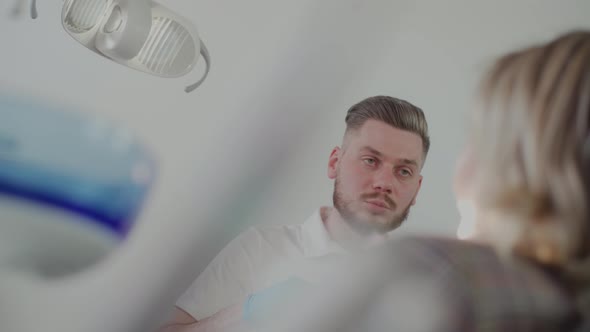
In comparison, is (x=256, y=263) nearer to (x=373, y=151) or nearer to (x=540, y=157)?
(x=373, y=151)

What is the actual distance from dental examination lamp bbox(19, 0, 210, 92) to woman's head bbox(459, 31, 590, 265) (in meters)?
0.75

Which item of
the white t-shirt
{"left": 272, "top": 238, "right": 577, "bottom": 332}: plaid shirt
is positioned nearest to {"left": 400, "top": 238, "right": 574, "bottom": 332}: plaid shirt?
{"left": 272, "top": 238, "right": 577, "bottom": 332}: plaid shirt

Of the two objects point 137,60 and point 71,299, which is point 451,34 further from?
point 71,299

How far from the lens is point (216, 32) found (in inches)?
60.8

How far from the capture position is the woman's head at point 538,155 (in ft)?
1.65

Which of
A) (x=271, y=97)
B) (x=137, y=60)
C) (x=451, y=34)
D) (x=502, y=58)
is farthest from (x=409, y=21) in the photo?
(x=502, y=58)

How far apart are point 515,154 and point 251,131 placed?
1.06 metres

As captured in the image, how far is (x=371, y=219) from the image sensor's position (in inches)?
56.6

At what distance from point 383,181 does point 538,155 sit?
3.03ft

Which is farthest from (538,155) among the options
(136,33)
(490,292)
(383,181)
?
(383,181)

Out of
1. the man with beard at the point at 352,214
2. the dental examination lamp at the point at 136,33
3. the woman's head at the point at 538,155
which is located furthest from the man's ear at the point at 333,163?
the woman's head at the point at 538,155

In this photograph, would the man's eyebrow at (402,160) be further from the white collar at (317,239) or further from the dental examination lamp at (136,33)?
the dental examination lamp at (136,33)

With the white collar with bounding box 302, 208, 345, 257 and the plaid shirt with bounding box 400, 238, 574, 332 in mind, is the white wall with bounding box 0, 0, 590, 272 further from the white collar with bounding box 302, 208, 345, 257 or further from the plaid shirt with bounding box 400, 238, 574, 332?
the plaid shirt with bounding box 400, 238, 574, 332

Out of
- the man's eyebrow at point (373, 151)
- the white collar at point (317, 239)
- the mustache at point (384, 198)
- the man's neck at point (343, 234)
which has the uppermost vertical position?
the man's eyebrow at point (373, 151)
